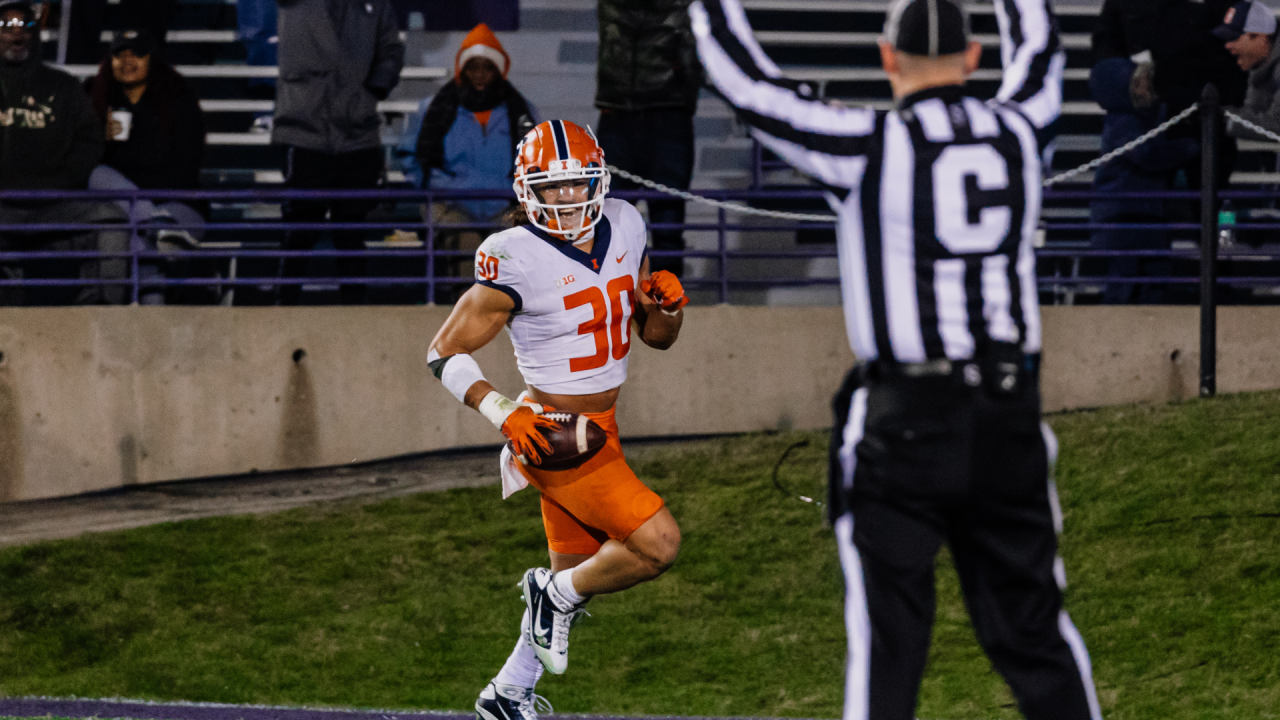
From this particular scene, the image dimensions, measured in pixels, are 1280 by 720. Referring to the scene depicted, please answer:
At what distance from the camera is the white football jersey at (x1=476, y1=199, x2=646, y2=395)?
5.45m

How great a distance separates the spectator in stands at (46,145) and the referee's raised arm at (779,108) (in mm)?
7519

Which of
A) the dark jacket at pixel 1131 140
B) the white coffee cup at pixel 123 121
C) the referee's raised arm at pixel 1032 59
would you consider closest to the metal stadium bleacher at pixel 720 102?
the dark jacket at pixel 1131 140

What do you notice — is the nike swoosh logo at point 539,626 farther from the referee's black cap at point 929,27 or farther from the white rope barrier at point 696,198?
the white rope barrier at point 696,198

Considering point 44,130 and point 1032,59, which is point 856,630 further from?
point 44,130

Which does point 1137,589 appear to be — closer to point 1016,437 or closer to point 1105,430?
point 1105,430

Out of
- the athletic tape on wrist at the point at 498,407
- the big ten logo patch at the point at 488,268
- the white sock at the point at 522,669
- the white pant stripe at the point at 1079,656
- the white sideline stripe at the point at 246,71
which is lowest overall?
the white sock at the point at 522,669

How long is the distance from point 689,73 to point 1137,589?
4.38m

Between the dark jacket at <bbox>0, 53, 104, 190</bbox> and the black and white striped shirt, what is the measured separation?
24.7 feet

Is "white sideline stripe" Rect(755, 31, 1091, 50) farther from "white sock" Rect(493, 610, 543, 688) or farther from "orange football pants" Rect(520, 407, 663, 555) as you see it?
"white sock" Rect(493, 610, 543, 688)

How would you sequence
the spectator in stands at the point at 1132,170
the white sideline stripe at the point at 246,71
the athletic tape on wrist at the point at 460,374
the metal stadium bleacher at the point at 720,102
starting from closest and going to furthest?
the athletic tape on wrist at the point at 460,374 < the spectator in stands at the point at 1132,170 < the metal stadium bleacher at the point at 720,102 < the white sideline stripe at the point at 246,71

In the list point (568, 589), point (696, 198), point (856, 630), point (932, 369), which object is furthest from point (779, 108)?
point (696, 198)

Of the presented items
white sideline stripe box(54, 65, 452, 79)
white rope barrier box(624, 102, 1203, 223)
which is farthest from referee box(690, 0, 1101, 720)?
white sideline stripe box(54, 65, 452, 79)

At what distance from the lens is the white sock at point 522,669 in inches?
221

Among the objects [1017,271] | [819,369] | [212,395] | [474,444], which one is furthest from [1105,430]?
[1017,271]
